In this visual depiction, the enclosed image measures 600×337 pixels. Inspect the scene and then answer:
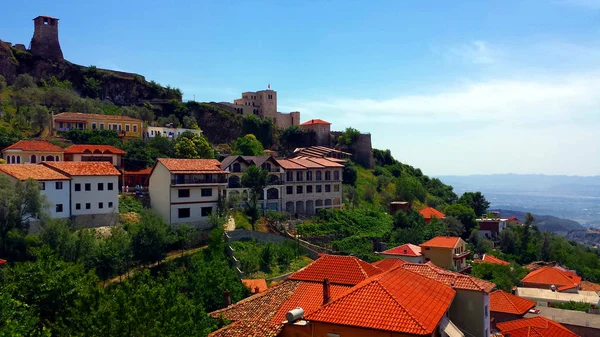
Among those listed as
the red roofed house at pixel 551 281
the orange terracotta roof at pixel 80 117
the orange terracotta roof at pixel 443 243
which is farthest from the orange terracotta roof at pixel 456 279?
the orange terracotta roof at pixel 80 117

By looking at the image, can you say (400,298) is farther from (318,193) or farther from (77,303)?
(318,193)

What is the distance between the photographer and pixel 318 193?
186ft

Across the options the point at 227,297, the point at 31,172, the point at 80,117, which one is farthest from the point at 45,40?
the point at 227,297

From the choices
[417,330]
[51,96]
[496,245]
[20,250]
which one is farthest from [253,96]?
[417,330]

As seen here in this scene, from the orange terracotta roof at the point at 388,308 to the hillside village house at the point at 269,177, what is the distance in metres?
30.1

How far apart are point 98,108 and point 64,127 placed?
34.1 feet

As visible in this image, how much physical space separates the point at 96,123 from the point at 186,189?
20871 mm

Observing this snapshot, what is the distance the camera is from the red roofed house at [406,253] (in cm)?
4494

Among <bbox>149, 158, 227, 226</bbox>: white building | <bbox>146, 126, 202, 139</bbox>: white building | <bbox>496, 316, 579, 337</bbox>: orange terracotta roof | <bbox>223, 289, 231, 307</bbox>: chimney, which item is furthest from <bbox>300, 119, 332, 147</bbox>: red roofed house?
<bbox>223, 289, 231, 307</bbox>: chimney

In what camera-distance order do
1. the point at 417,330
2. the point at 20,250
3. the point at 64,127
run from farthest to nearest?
the point at 64,127, the point at 20,250, the point at 417,330

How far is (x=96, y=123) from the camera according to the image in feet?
185

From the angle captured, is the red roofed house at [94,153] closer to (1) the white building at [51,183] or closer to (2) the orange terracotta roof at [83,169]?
(2) the orange terracotta roof at [83,169]

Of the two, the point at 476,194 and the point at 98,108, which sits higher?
the point at 98,108

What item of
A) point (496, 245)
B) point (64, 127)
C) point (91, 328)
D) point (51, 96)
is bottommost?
point (496, 245)
